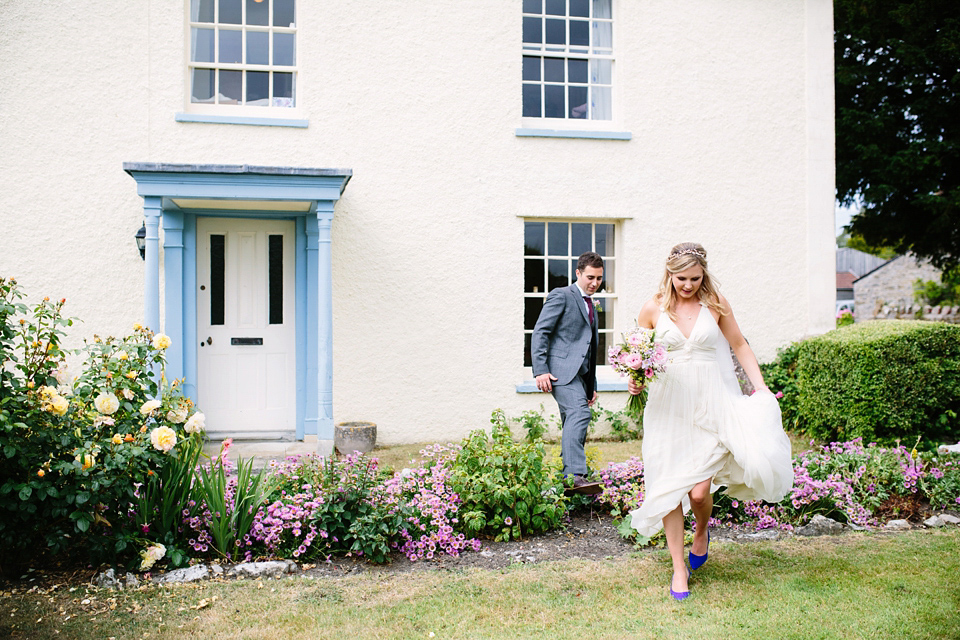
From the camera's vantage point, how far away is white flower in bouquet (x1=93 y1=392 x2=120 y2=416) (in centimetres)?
376

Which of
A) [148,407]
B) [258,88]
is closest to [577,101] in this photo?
[258,88]

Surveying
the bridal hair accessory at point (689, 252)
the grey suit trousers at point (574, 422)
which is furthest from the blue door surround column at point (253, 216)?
the bridal hair accessory at point (689, 252)

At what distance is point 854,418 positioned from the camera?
7363 mm

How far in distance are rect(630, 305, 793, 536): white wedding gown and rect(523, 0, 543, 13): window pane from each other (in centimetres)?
590

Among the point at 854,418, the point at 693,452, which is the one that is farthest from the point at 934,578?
the point at 854,418

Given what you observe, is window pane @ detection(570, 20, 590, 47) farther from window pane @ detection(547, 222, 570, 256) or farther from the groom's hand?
the groom's hand

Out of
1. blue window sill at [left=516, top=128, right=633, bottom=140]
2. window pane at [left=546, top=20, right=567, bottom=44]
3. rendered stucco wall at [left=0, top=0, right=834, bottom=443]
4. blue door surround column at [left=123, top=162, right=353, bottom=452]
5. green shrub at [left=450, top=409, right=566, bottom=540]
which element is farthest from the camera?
window pane at [left=546, top=20, right=567, bottom=44]

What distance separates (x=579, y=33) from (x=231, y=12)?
405 centimetres

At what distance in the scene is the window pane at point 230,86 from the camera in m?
8.01

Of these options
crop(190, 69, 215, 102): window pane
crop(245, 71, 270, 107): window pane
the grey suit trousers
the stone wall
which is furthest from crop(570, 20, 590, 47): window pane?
the stone wall

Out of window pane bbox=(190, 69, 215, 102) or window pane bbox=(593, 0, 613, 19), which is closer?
window pane bbox=(190, 69, 215, 102)

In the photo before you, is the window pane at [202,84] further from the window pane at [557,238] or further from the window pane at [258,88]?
the window pane at [557,238]

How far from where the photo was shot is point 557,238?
28.7 ft

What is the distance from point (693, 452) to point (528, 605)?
118 cm
